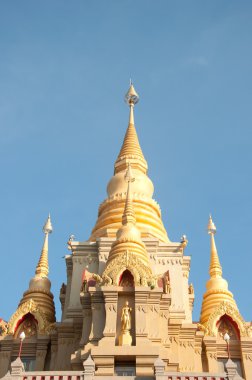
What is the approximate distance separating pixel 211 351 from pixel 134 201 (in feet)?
33.4

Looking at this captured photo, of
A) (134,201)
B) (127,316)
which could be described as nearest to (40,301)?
(127,316)

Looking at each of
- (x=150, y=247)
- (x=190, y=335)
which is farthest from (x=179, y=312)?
(x=150, y=247)

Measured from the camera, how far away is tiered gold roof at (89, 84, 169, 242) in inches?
1325

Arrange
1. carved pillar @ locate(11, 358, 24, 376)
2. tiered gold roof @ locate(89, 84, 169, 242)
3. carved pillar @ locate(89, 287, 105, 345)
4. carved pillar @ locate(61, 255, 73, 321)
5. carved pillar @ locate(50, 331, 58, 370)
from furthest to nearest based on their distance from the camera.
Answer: tiered gold roof @ locate(89, 84, 169, 242) < carved pillar @ locate(61, 255, 73, 321) < carved pillar @ locate(50, 331, 58, 370) < carved pillar @ locate(89, 287, 105, 345) < carved pillar @ locate(11, 358, 24, 376)

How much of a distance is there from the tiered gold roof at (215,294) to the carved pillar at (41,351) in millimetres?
7766

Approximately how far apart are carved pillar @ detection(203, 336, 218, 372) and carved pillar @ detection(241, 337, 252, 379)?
1.26 meters

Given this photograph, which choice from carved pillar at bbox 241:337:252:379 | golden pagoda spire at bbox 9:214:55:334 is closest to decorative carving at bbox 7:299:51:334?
golden pagoda spire at bbox 9:214:55:334

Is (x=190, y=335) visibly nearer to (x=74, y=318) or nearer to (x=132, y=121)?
(x=74, y=318)

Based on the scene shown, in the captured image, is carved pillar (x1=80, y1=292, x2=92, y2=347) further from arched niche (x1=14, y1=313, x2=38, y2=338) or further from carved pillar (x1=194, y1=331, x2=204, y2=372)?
carved pillar (x1=194, y1=331, x2=204, y2=372)

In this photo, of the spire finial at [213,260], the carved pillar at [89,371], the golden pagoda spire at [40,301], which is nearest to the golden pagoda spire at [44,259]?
the golden pagoda spire at [40,301]

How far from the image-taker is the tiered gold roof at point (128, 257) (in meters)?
26.1

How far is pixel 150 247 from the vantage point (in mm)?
Answer: 31594

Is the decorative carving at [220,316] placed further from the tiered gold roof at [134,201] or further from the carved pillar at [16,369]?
the carved pillar at [16,369]

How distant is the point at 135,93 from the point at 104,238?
16.3 metres
